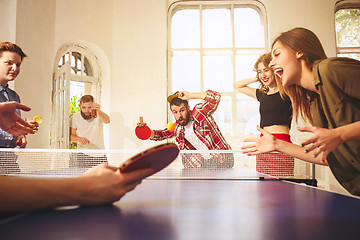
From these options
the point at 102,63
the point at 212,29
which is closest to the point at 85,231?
the point at 102,63

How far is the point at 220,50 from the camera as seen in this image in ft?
20.7

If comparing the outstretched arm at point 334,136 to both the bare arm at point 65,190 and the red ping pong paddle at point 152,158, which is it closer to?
the red ping pong paddle at point 152,158

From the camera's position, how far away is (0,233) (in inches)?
21.1

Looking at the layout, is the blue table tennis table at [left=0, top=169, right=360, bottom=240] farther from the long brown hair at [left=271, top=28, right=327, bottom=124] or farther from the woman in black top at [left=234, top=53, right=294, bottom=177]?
the woman in black top at [left=234, top=53, right=294, bottom=177]

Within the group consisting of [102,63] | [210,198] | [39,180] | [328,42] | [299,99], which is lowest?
[210,198]

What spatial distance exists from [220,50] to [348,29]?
118 inches

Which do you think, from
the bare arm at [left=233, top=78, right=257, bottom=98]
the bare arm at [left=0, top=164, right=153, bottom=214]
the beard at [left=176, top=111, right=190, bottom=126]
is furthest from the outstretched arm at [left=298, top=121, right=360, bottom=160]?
the bare arm at [left=233, top=78, right=257, bottom=98]

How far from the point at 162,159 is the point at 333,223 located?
51cm

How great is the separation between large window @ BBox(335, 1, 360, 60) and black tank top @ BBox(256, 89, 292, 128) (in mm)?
4723

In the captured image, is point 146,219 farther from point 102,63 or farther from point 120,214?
point 102,63

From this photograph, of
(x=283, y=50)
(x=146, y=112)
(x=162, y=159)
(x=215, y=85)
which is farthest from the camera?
(x=215, y=85)

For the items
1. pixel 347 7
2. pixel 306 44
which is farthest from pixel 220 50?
pixel 306 44

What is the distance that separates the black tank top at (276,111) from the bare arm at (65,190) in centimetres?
200

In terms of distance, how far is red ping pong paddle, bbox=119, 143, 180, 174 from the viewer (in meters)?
0.80
